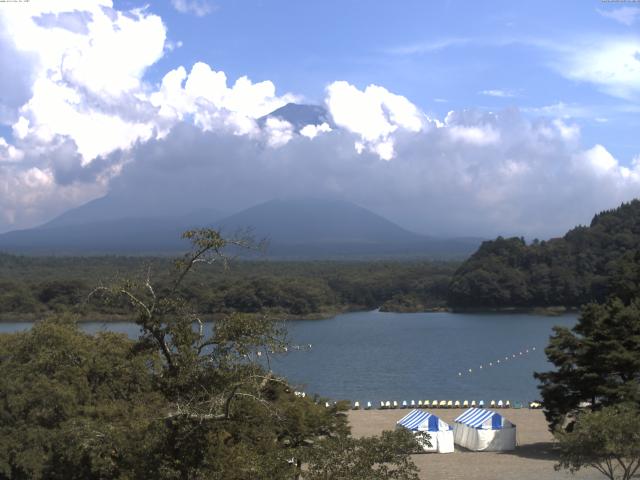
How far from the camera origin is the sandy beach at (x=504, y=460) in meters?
14.4

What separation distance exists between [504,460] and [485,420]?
168 centimetres

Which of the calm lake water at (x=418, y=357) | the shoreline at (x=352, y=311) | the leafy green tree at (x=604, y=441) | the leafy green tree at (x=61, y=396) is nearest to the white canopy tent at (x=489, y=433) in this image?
the calm lake water at (x=418, y=357)

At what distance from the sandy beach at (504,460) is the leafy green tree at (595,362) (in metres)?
0.96

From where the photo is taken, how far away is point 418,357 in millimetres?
39375

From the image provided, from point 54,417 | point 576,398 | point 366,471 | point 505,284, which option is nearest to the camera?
point 366,471

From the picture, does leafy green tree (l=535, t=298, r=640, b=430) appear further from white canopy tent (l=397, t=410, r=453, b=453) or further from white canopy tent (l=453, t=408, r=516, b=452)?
white canopy tent (l=397, t=410, r=453, b=453)

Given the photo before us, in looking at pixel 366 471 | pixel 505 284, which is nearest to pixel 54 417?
pixel 366 471

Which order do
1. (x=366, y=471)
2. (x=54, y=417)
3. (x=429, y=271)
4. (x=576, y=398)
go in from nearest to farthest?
(x=366, y=471) < (x=54, y=417) < (x=576, y=398) < (x=429, y=271)

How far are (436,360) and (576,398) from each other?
2241 centimetres

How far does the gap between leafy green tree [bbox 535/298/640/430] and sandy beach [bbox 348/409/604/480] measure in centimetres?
96

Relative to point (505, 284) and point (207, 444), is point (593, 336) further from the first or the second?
point (505, 284)

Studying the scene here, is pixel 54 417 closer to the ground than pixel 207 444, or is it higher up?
closer to the ground

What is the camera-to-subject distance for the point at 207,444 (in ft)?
23.3

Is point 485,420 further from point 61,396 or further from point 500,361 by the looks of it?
point 500,361
